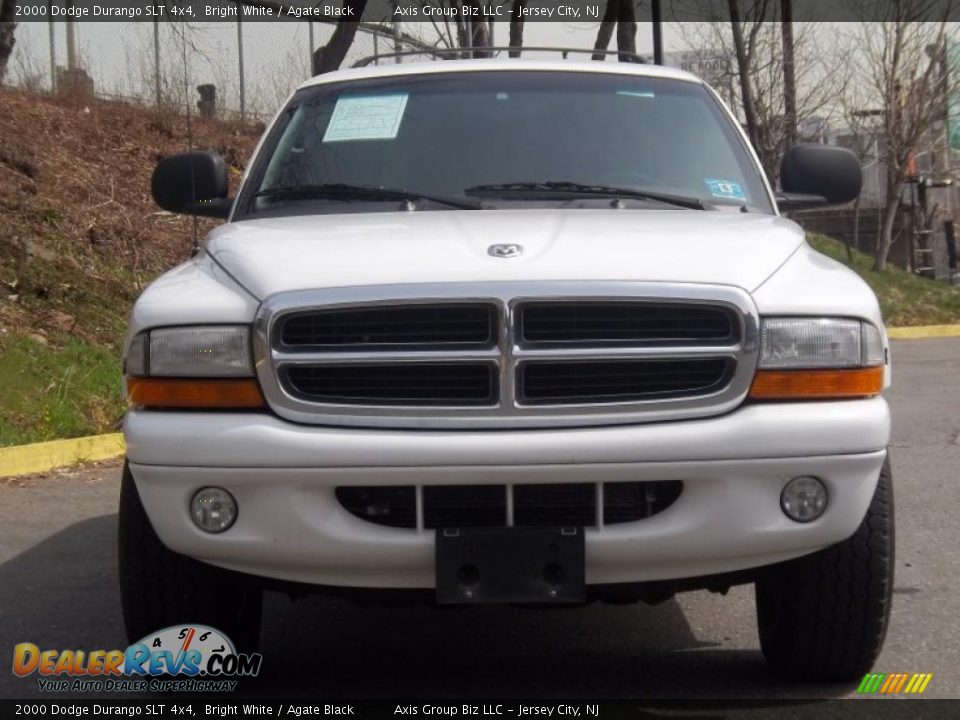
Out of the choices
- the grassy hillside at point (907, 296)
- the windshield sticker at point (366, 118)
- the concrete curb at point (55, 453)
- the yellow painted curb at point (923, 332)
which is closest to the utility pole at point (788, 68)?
the grassy hillside at point (907, 296)

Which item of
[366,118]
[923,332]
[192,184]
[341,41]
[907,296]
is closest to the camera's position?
[366,118]

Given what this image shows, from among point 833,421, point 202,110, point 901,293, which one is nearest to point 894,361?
point 901,293

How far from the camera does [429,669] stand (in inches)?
159

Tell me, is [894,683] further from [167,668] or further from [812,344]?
[167,668]

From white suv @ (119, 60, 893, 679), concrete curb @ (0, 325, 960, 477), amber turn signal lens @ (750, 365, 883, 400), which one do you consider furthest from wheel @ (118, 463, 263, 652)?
concrete curb @ (0, 325, 960, 477)

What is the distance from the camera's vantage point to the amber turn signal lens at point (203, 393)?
10.9 ft

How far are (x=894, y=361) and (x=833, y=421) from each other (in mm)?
Answer: 11876

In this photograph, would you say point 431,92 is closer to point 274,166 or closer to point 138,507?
point 274,166

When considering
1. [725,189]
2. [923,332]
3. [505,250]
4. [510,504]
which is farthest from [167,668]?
[923,332]

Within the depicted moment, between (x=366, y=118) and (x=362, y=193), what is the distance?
509 mm

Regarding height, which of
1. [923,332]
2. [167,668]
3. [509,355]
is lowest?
[923,332]

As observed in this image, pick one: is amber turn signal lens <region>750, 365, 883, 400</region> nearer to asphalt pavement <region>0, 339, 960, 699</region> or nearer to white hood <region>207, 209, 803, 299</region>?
white hood <region>207, 209, 803, 299</region>

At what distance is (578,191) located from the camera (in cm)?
436

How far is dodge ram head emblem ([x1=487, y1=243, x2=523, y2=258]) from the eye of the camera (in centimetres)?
346
